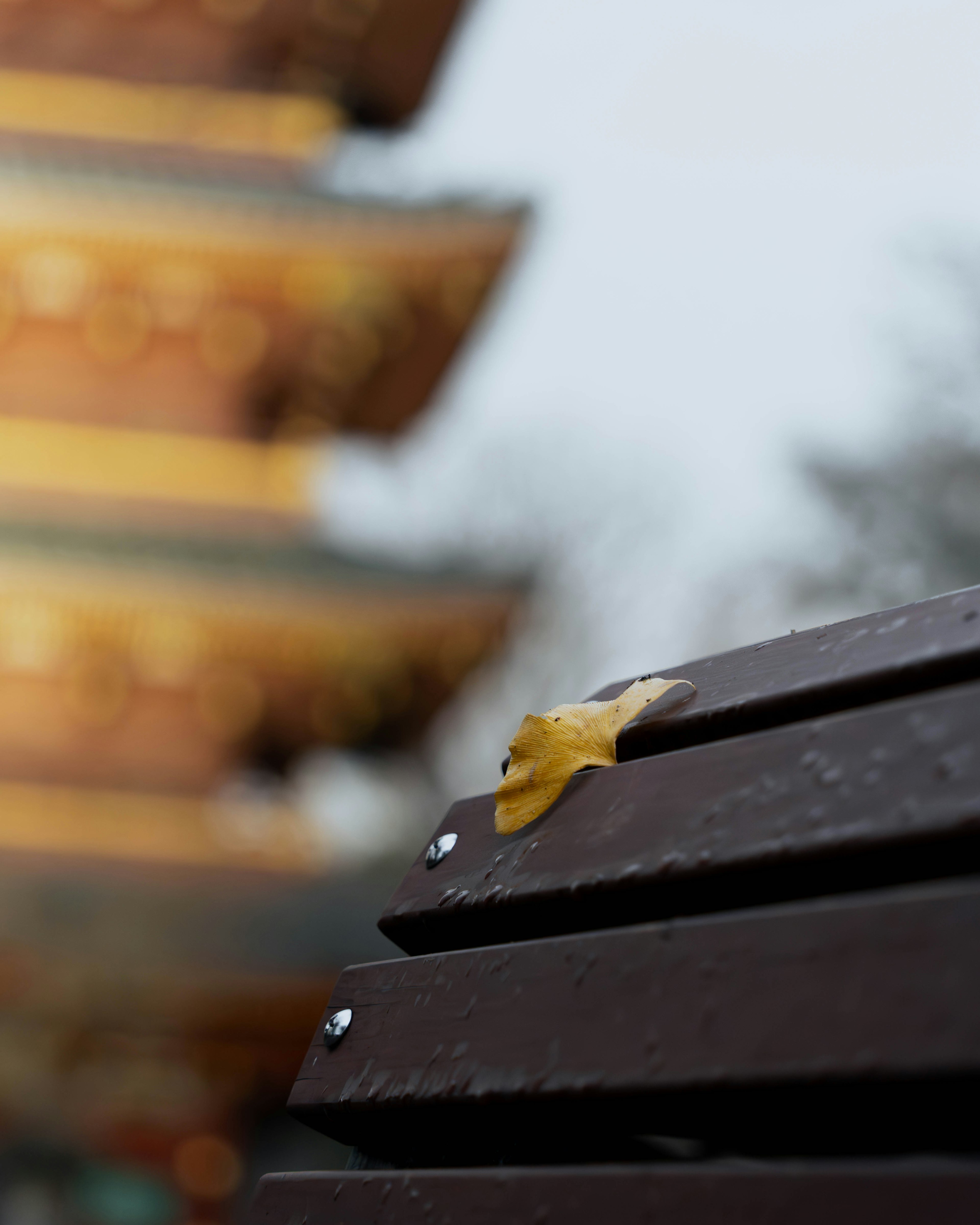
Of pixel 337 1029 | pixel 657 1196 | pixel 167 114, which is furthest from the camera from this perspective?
pixel 167 114

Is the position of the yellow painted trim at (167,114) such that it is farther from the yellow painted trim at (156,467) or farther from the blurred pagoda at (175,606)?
the yellow painted trim at (156,467)

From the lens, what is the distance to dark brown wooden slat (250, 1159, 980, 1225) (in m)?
0.40

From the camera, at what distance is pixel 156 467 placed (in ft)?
18.4

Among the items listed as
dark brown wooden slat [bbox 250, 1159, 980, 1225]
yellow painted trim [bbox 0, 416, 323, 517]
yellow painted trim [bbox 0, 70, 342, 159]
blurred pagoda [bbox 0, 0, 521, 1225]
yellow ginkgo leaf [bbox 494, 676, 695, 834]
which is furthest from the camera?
yellow painted trim [bbox 0, 70, 342, 159]

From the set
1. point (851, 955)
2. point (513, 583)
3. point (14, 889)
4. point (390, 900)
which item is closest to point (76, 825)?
point (14, 889)

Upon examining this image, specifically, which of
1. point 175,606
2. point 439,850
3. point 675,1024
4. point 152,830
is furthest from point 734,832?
point 152,830

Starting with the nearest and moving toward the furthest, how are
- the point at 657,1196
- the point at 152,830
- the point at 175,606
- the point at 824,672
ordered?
the point at 657,1196
the point at 824,672
the point at 175,606
the point at 152,830

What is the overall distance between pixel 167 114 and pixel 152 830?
342cm

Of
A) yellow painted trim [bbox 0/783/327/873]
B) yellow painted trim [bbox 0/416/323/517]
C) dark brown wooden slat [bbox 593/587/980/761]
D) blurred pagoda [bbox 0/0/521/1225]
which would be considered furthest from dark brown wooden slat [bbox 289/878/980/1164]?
yellow painted trim [bbox 0/416/323/517]

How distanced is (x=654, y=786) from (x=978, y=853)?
0.18 m

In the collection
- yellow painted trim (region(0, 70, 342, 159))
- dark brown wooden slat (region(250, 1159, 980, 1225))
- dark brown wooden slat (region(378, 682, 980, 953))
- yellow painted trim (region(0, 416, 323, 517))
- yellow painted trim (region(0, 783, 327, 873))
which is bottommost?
dark brown wooden slat (region(250, 1159, 980, 1225))

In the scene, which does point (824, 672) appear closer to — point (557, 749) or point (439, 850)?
point (557, 749)

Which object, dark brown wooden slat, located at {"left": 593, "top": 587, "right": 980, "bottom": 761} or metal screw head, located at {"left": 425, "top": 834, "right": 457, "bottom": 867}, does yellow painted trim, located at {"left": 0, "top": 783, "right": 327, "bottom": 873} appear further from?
dark brown wooden slat, located at {"left": 593, "top": 587, "right": 980, "bottom": 761}

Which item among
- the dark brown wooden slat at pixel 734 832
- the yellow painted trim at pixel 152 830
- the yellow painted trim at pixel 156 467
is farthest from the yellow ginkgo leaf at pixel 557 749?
the yellow painted trim at pixel 156 467
